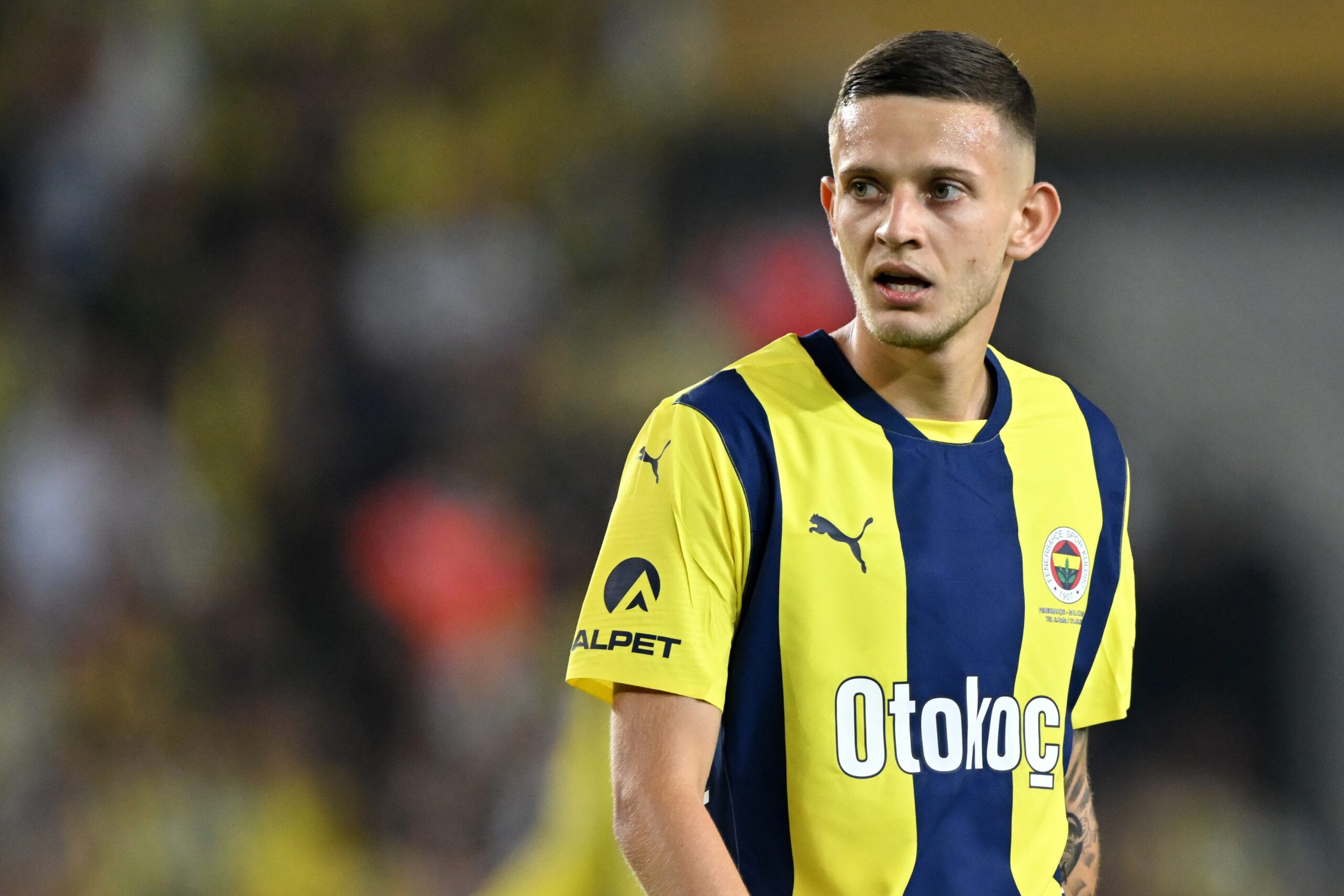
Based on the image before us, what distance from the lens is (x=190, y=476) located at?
360 centimetres

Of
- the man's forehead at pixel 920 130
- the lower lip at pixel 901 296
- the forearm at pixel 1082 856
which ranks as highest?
the man's forehead at pixel 920 130

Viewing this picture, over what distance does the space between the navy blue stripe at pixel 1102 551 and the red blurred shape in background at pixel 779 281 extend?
1.90m

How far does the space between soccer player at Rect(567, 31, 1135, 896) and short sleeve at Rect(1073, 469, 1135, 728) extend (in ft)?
0.27

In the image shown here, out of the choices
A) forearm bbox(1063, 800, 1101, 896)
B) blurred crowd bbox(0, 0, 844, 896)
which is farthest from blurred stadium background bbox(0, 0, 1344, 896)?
forearm bbox(1063, 800, 1101, 896)

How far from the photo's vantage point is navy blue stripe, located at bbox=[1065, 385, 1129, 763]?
1516 millimetres

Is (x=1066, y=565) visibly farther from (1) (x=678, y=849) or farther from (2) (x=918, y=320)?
(1) (x=678, y=849)

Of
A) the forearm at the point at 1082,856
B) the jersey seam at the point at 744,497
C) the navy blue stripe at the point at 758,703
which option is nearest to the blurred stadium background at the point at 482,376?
the forearm at the point at 1082,856

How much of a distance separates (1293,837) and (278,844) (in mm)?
2369

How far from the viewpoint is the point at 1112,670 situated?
1555 mm

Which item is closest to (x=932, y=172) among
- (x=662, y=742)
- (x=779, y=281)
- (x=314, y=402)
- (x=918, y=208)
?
(x=918, y=208)

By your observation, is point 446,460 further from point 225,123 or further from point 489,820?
point 225,123

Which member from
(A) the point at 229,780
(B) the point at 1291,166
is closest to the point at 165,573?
(A) the point at 229,780

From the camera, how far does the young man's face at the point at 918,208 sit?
4.35 feet

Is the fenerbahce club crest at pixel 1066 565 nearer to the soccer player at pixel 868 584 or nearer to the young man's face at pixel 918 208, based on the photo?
the soccer player at pixel 868 584
